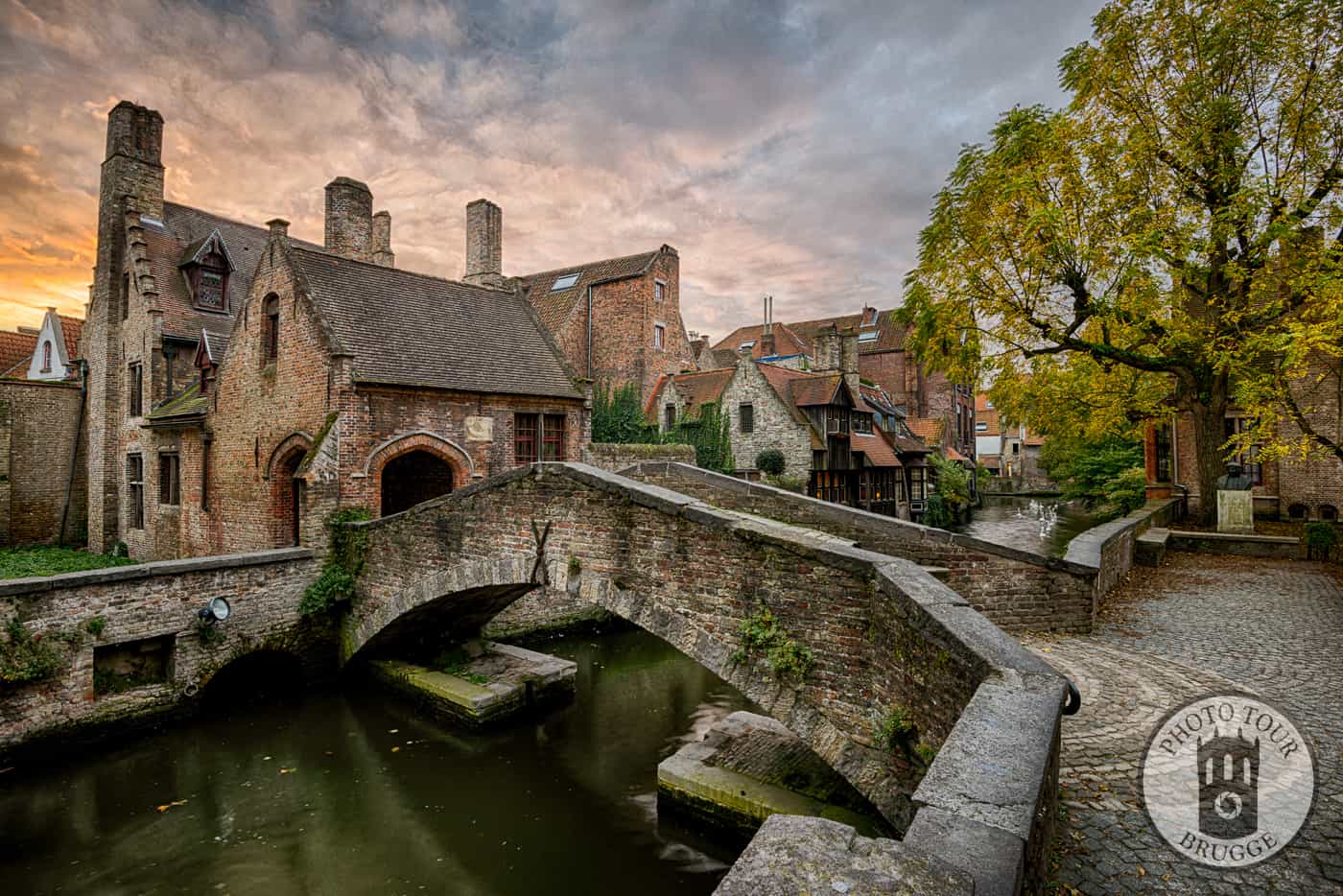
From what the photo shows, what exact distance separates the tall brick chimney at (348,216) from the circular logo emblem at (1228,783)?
19627 mm

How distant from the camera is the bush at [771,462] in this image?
951 inches

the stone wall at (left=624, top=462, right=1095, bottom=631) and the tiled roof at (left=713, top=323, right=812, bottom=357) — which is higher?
the tiled roof at (left=713, top=323, right=812, bottom=357)

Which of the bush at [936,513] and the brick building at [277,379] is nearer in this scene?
the brick building at [277,379]

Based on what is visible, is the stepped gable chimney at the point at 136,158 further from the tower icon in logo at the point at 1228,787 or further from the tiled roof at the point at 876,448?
the tower icon in logo at the point at 1228,787

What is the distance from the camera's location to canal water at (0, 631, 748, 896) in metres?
6.64

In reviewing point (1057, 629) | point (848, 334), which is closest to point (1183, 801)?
point (1057, 629)

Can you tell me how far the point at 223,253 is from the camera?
18750 millimetres

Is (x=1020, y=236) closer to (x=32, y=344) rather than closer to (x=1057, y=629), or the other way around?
(x=1057, y=629)

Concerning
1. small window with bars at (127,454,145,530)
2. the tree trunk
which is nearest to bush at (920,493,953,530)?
the tree trunk

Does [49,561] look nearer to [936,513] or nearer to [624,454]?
[624,454]

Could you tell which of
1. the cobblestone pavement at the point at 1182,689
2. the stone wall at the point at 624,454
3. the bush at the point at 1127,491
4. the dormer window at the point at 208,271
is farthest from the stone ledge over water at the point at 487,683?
the bush at the point at 1127,491

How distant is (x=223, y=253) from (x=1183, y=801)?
924 inches

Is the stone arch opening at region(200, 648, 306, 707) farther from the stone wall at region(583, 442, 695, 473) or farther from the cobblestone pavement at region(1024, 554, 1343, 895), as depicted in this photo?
the cobblestone pavement at region(1024, 554, 1343, 895)

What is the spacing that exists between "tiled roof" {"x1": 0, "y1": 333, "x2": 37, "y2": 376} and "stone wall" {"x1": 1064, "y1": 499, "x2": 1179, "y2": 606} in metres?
35.1
